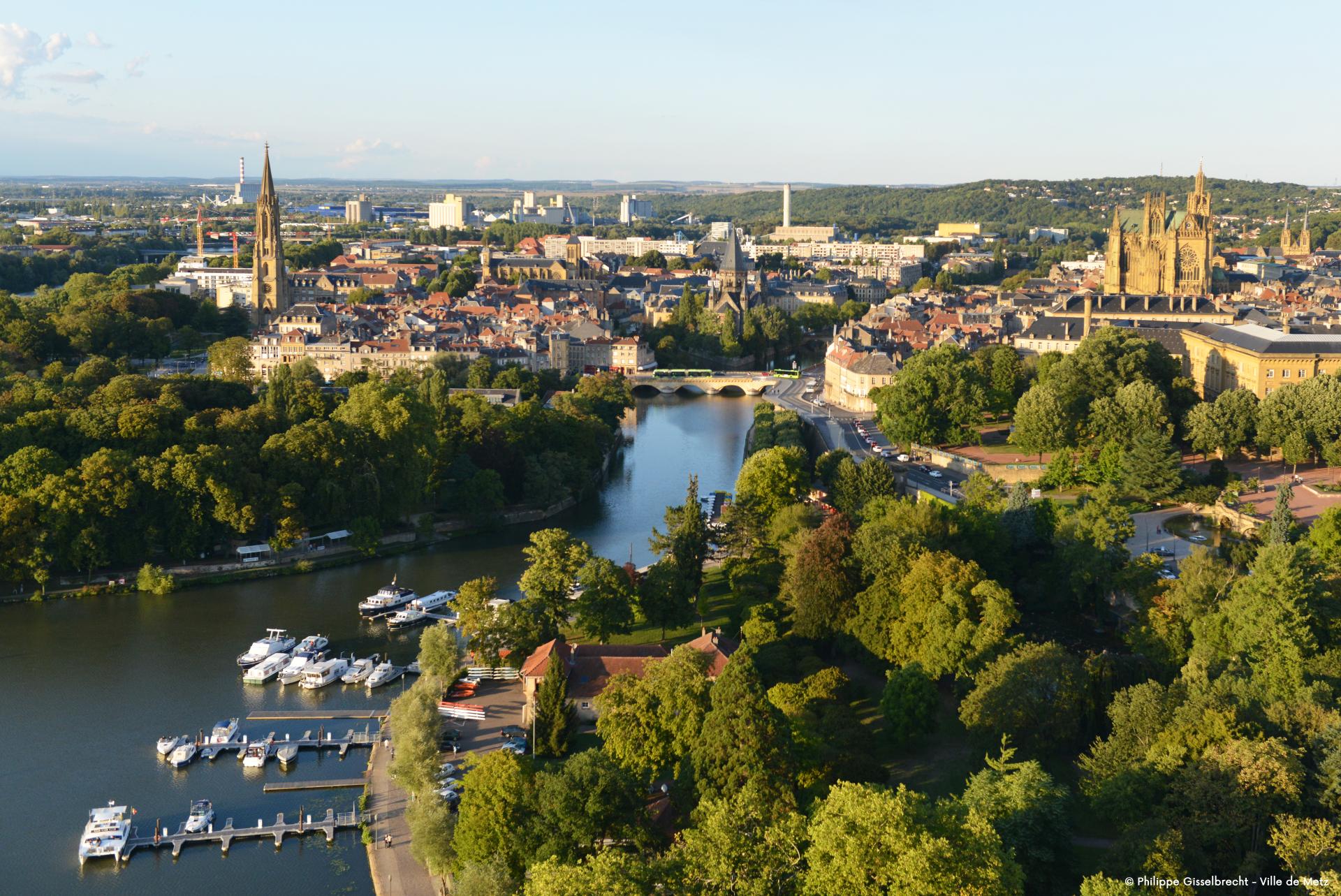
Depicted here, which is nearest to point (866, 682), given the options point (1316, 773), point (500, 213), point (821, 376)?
point (1316, 773)

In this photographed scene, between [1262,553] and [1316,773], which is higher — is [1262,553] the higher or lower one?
the higher one

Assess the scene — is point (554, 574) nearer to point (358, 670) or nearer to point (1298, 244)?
point (358, 670)

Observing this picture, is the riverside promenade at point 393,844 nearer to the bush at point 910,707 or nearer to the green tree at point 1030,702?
the bush at point 910,707

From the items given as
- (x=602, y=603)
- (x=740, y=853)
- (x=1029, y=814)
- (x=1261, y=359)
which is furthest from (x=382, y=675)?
(x=1261, y=359)

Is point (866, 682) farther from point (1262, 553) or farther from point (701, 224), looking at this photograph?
point (701, 224)

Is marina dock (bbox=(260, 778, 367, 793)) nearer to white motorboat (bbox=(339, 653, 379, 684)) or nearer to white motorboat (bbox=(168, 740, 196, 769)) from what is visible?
white motorboat (bbox=(168, 740, 196, 769))

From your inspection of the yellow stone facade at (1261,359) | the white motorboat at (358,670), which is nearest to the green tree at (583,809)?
the white motorboat at (358,670)
